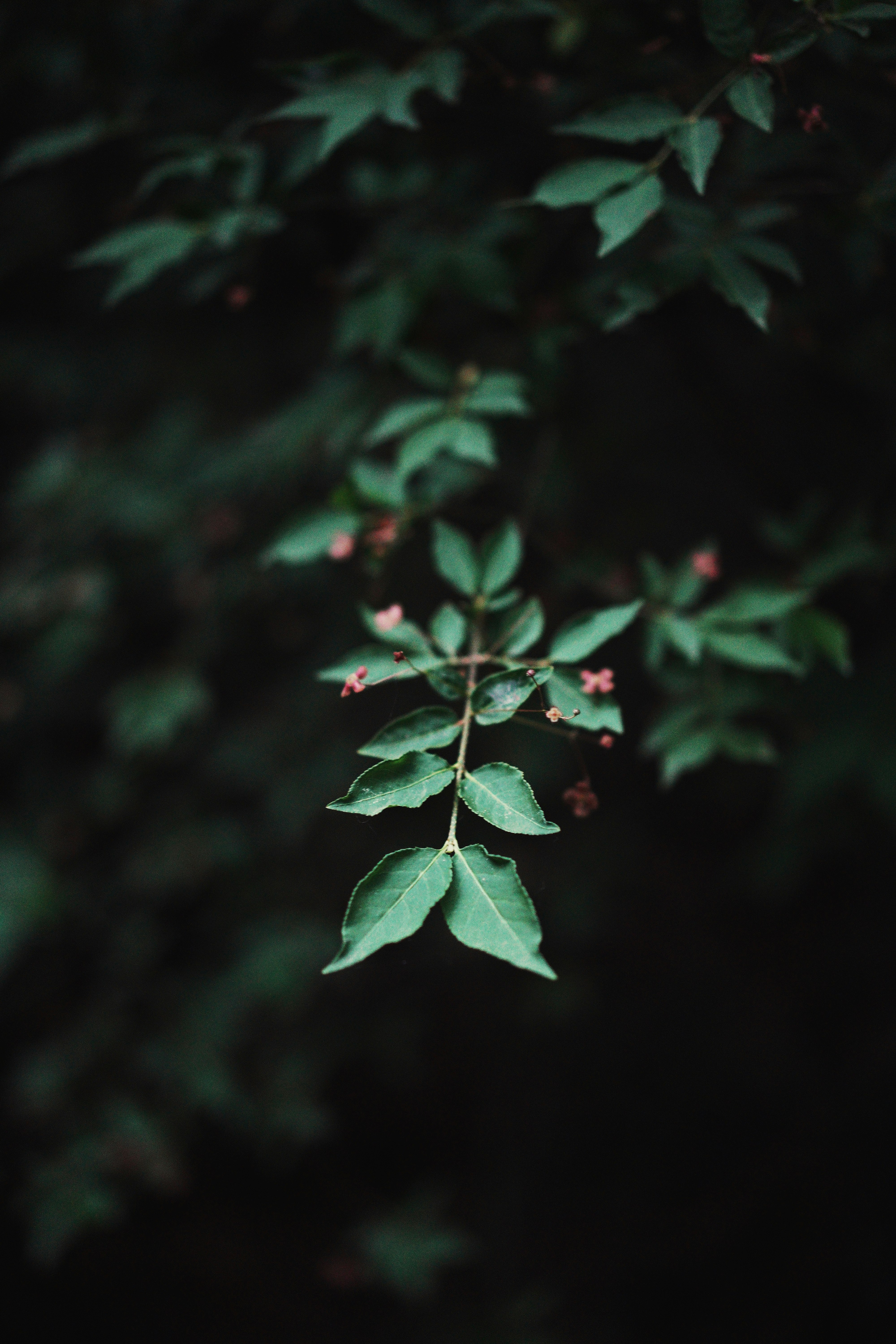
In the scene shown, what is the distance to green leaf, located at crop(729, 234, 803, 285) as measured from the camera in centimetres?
96

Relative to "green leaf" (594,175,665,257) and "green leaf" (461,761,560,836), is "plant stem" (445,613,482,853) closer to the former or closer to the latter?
"green leaf" (461,761,560,836)

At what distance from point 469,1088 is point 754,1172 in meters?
1.00

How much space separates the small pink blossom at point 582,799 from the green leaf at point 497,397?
49 cm

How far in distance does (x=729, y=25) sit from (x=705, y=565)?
0.58 metres

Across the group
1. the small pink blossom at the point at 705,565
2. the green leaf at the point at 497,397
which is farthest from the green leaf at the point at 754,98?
the small pink blossom at the point at 705,565

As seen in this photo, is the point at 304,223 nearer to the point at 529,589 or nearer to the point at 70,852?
the point at 529,589

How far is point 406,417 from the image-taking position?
1144 mm

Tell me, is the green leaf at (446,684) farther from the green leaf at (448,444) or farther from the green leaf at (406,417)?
the green leaf at (406,417)

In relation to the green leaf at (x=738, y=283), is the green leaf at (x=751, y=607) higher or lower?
lower

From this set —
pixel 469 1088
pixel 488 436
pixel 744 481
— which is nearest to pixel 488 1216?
pixel 469 1088

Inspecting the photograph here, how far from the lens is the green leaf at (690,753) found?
1.11 meters

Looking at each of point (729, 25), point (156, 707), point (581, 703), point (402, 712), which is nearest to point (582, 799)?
point (581, 703)

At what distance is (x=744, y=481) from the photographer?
6.01ft

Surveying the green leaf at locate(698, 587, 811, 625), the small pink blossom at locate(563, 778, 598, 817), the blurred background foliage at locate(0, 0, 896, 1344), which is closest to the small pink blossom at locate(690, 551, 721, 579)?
the green leaf at locate(698, 587, 811, 625)
